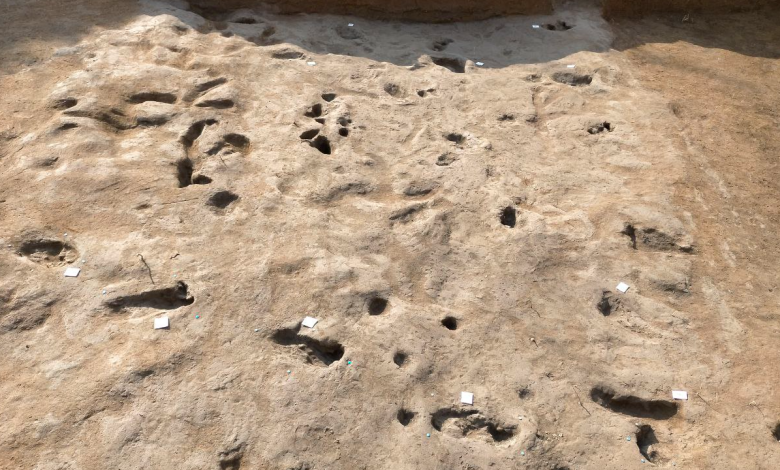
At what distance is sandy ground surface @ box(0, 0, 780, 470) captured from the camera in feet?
10.9

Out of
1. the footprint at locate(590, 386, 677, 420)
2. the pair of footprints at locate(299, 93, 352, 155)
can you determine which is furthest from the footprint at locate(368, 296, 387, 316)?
the pair of footprints at locate(299, 93, 352, 155)

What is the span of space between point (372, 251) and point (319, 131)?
4.26ft

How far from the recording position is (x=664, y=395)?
354cm

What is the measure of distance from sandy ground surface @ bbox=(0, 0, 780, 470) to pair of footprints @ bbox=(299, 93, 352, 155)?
0.06ft

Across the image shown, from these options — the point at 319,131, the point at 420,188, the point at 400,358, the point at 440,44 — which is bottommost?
the point at 400,358

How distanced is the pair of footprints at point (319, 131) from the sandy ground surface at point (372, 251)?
0.06 ft

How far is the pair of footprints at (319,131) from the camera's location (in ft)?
16.3

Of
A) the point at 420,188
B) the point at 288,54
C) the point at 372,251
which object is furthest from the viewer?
the point at 288,54

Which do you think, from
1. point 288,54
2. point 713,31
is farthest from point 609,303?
point 713,31

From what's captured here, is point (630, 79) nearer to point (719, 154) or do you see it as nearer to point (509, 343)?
point (719, 154)

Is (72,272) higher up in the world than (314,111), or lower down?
lower down

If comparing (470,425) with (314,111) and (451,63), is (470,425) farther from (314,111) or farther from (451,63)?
(451,63)

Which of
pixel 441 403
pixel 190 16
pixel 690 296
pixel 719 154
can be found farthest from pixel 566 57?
pixel 441 403

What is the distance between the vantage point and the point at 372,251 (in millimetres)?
4148
